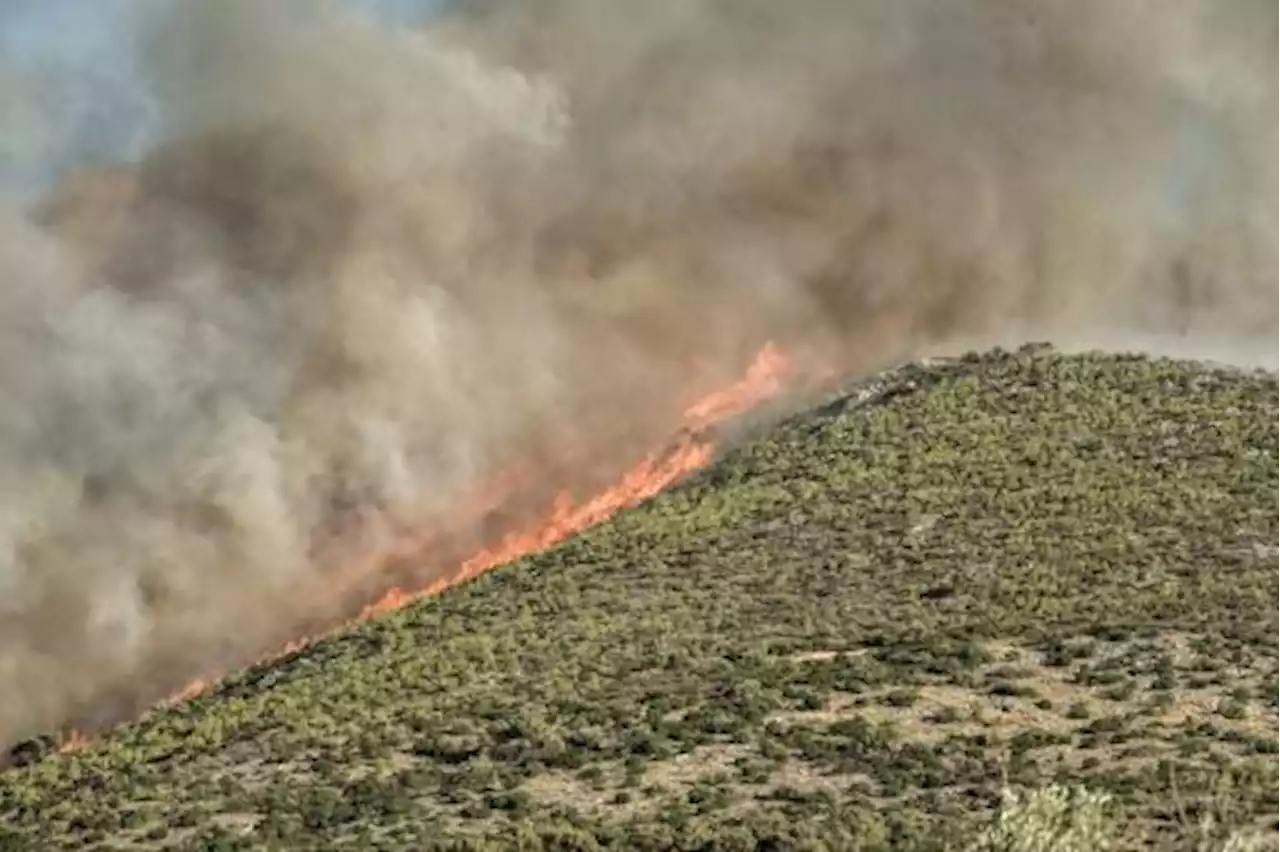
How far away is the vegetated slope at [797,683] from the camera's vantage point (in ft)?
68.0

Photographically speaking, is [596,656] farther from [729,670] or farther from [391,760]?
[391,760]

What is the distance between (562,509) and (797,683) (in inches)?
810

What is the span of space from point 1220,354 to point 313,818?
153ft

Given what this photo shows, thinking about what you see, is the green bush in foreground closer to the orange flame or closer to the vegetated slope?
the vegetated slope

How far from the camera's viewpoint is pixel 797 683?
2667 centimetres

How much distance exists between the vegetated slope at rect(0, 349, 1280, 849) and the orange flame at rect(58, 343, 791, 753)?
79.1 inches

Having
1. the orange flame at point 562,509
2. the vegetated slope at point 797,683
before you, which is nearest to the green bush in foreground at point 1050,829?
the vegetated slope at point 797,683

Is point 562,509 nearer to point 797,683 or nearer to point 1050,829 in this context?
point 797,683

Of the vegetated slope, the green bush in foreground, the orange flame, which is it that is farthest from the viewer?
the orange flame

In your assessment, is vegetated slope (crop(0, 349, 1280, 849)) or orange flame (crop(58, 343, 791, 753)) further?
orange flame (crop(58, 343, 791, 753))

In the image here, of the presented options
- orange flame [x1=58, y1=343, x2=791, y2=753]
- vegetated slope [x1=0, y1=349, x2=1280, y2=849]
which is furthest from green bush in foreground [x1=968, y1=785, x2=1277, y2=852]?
orange flame [x1=58, y1=343, x2=791, y2=753]

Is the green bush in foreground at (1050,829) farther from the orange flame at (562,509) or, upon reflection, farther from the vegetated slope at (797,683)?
the orange flame at (562,509)

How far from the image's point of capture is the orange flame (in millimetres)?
40125

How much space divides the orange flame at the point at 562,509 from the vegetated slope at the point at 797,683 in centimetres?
201
